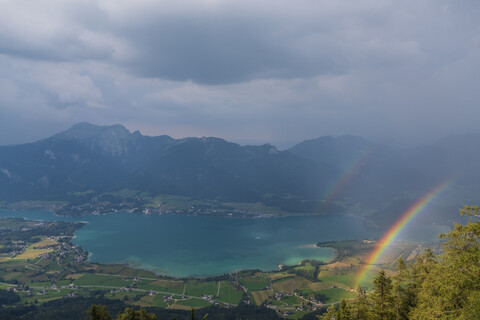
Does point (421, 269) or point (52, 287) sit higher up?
point (421, 269)

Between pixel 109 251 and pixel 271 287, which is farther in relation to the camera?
pixel 109 251

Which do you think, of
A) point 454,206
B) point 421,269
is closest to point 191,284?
point 421,269

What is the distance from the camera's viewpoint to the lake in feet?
289

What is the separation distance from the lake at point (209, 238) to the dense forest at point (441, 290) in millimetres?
68189

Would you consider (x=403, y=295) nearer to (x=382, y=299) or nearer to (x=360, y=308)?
(x=382, y=299)

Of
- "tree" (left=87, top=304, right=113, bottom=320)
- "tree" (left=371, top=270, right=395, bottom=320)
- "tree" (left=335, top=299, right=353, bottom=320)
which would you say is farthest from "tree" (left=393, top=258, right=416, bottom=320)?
"tree" (left=87, top=304, right=113, bottom=320)

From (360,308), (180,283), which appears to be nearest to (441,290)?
(360,308)

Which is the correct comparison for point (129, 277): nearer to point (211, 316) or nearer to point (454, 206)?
point (211, 316)

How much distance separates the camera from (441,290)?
11.6 m

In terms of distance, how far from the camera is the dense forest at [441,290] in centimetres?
1095

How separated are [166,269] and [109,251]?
29.6 meters

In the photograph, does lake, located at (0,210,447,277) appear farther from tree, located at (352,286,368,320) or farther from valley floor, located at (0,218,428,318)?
tree, located at (352,286,368,320)

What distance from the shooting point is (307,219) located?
159 m

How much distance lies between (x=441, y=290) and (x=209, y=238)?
374ft
